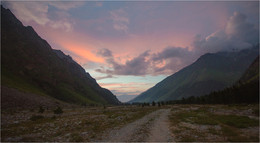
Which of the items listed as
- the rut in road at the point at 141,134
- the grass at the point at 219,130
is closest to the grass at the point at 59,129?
the rut in road at the point at 141,134

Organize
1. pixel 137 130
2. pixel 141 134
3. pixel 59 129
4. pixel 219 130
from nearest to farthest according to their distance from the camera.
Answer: pixel 141 134
pixel 219 130
pixel 137 130
pixel 59 129

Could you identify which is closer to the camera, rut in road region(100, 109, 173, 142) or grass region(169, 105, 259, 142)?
grass region(169, 105, 259, 142)

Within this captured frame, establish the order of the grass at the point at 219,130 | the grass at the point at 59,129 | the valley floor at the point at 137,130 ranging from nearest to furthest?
1. the grass at the point at 219,130
2. the valley floor at the point at 137,130
3. the grass at the point at 59,129

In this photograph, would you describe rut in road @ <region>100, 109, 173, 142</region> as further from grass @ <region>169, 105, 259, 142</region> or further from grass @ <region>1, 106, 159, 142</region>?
grass @ <region>1, 106, 159, 142</region>

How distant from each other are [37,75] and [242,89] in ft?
764

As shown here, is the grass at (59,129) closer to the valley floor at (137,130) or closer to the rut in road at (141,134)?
the valley floor at (137,130)

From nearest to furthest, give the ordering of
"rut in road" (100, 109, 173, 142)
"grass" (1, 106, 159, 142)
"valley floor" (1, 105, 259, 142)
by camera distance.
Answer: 1. "rut in road" (100, 109, 173, 142)
2. "valley floor" (1, 105, 259, 142)
3. "grass" (1, 106, 159, 142)

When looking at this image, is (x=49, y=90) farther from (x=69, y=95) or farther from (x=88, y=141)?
(x=88, y=141)

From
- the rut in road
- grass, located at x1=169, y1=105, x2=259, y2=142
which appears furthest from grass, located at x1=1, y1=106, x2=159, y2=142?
grass, located at x1=169, y1=105, x2=259, y2=142

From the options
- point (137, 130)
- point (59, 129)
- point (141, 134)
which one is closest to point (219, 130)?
point (141, 134)

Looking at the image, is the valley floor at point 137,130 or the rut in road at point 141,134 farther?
the valley floor at point 137,130

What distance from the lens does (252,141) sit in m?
12.0

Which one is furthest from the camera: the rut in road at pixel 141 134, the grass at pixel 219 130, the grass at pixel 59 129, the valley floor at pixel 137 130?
the grass at pixel 59 129

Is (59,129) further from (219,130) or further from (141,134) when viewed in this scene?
(219,130)
